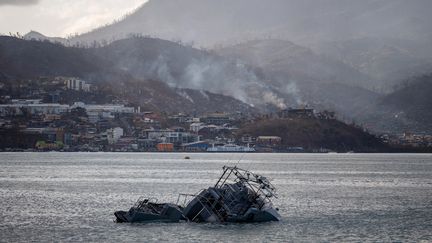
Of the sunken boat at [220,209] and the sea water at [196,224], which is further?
the sunken boat at [220,209]

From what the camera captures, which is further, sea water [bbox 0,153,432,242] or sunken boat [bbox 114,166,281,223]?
sunken boat [bbox 114,166,281,223]

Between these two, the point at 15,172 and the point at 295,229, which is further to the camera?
the point at 15,172

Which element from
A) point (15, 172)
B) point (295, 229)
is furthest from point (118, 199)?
point (15, 172)

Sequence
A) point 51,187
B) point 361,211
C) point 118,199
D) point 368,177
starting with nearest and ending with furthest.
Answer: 1. point 361,211
2. point 118,199
3. point 51,187
4. point 368,177

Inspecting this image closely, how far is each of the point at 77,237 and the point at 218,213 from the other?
48.7 ft

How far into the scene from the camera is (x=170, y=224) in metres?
86.4

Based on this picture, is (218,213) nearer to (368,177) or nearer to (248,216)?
(248,216)

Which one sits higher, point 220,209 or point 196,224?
point 220,209

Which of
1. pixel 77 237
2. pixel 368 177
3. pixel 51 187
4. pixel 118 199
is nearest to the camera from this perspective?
pixel 77 237

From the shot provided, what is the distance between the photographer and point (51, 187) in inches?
5443

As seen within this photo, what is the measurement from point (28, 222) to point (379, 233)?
34.4 meters

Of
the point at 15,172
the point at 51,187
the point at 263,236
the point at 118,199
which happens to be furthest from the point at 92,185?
the point at 263,236

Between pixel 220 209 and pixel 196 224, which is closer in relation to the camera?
pixel 196 224

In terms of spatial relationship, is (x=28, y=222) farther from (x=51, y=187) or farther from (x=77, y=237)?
(x=51, y=187)
